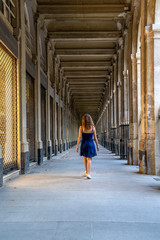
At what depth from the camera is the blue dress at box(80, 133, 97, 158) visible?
7.62 meters

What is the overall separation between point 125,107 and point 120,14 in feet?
15.3

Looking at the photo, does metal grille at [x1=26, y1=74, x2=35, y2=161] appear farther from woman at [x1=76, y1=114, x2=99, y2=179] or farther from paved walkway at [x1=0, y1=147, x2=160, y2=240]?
paved walkway at [x1=0, y1=147, x2=160, y2=240]

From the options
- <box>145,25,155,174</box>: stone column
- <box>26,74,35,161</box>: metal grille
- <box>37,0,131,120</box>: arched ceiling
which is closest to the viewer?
<box>145,25,155,174</box>: stone column

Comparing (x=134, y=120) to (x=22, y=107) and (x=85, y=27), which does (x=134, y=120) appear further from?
(x=85, y=27)

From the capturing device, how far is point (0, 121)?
26.1 feet

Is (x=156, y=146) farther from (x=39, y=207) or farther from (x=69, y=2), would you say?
(x=69, y=2)

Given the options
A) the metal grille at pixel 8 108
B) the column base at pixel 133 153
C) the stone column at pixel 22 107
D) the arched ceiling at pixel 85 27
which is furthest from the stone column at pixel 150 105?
the arched ceiling at pixel 85 27

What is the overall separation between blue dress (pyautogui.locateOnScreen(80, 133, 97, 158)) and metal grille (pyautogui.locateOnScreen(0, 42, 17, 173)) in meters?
2.36

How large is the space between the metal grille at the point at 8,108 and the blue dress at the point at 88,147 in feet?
7.75

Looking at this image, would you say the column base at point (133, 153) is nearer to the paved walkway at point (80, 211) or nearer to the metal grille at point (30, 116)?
the metal grille at point (30, 116)

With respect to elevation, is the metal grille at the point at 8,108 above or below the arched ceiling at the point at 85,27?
below

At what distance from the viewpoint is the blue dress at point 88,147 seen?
25.0 ft

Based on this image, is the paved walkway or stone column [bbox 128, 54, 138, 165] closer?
the paved walkway

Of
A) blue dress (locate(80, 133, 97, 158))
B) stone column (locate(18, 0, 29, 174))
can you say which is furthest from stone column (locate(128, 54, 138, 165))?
stone column (locate(18, 0, 29, 174))
